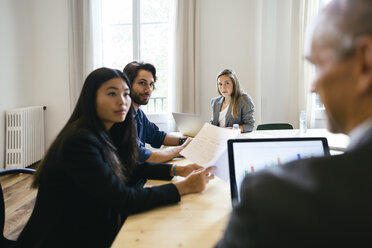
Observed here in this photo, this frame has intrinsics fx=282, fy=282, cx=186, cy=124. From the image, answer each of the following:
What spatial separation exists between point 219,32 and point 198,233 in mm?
3942

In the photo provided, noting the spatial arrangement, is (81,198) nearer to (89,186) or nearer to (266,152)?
(89,186)

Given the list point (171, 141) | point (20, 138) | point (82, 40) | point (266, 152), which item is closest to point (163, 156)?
point (171, 141)

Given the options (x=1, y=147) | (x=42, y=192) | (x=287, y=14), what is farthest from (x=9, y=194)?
(x=287, y=14)

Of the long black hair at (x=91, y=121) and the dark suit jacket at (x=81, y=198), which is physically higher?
the long black hair at (x=91, y=121)

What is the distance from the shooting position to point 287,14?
4156mm

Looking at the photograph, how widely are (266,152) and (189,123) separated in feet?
4.93

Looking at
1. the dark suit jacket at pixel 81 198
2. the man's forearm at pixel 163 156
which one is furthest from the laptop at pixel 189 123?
the dark suit jacket at pixel 81 198

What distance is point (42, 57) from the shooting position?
4.51m

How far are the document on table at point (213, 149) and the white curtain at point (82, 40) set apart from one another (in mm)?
3462

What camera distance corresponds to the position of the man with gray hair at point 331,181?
12.9 inches

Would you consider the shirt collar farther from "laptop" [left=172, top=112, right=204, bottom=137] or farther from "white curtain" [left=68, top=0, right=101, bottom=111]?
"white curtain" [left=68, top=0, right=101, bottom=111]

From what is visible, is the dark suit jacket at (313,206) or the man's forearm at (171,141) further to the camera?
the man's forearm at (171,141)

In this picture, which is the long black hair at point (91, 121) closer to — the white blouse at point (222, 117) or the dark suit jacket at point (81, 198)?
the dark suit jacket at point (81, 198)

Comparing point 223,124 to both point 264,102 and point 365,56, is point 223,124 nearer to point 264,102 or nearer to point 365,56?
point 264,102
